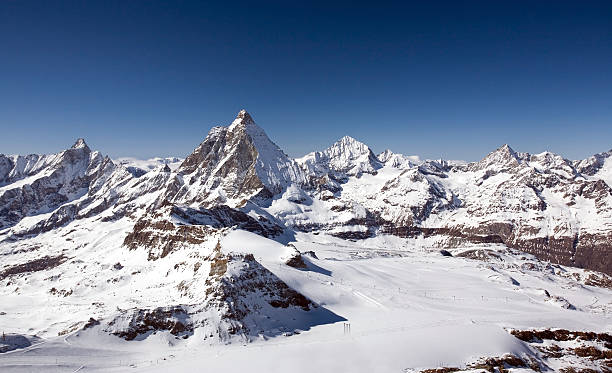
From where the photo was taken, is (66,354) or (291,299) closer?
(66,354)

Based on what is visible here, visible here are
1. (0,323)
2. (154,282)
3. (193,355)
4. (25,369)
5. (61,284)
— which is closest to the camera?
(25,369)

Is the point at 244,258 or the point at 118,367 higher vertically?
the point at 244,258

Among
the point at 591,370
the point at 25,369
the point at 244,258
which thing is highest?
the point at 244,258

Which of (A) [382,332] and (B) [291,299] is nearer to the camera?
(A) [382,332]

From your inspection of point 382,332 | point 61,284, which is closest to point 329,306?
point 382,332

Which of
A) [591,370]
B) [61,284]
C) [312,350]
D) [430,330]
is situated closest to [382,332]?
[430,330]

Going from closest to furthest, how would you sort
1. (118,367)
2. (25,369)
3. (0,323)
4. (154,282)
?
(25,369), (118,367), (0,323), (154,282)

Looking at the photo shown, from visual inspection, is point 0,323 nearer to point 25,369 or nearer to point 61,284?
point 25,369

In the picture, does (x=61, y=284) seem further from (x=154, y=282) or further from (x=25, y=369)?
(x=25, y=369)

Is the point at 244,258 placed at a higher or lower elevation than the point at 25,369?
higher
